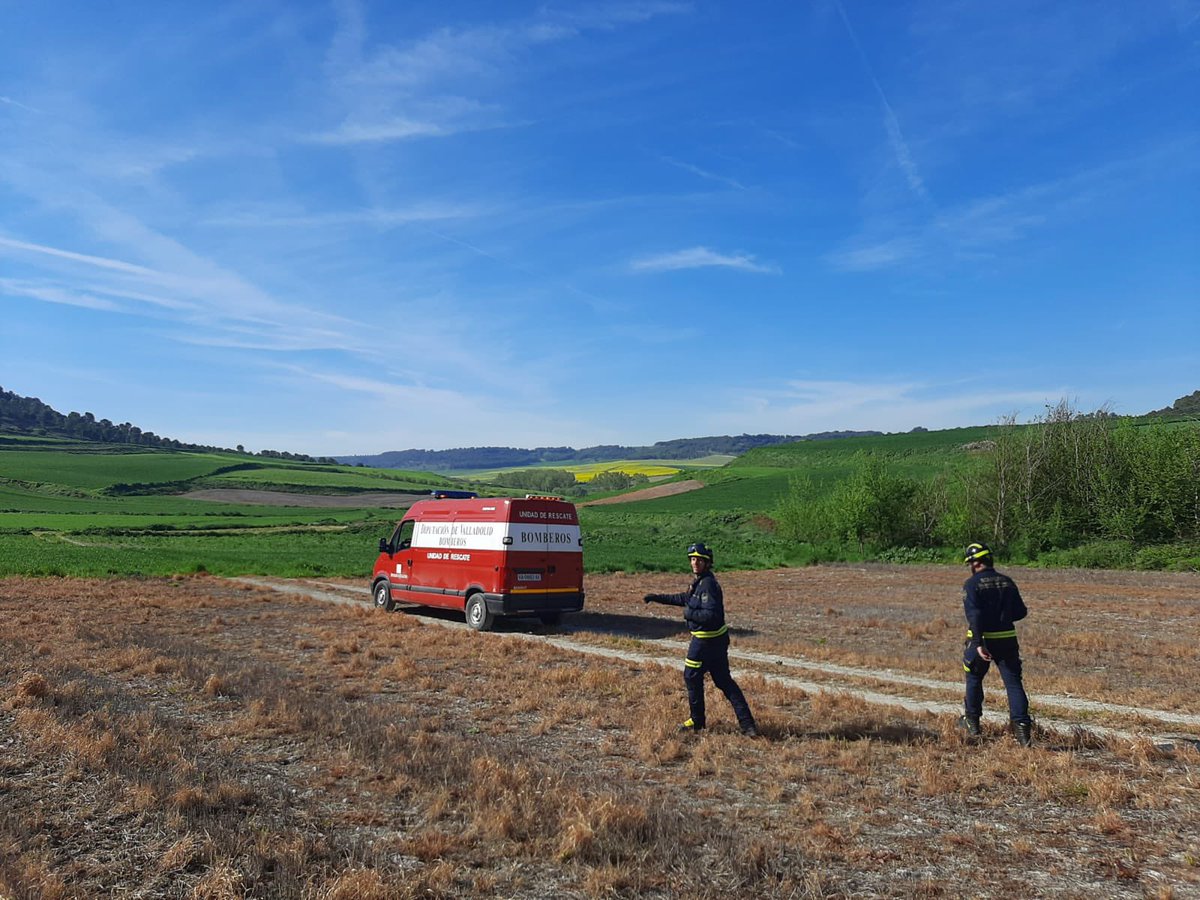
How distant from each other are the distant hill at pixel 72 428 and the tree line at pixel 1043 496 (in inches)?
6112

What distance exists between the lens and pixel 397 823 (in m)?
6.20

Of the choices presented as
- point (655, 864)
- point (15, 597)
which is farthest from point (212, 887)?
point (15, 597)

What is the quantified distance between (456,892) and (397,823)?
4.50 feet

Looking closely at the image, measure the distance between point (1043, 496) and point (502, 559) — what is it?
3903 cm

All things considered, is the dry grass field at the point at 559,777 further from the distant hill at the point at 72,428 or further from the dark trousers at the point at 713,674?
the distant hill at the point at 72,428

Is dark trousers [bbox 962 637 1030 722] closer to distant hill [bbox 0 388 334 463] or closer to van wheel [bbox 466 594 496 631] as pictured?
van wheel [bbox 466 594 496 631]

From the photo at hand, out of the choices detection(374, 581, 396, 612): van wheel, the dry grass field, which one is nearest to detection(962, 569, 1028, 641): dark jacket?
the dry grass field

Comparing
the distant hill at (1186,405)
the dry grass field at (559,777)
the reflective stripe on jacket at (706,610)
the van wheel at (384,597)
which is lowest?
the van wheel at (384,597)

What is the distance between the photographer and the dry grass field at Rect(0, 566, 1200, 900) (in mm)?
5281

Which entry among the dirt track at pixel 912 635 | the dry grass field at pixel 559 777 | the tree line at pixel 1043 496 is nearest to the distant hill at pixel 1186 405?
the tree line at pixel 1043 496

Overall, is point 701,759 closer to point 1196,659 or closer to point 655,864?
point 655,864

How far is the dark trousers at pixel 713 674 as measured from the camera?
9.27 meters

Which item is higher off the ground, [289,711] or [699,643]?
[699,643]

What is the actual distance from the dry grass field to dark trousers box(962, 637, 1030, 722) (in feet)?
1.24
